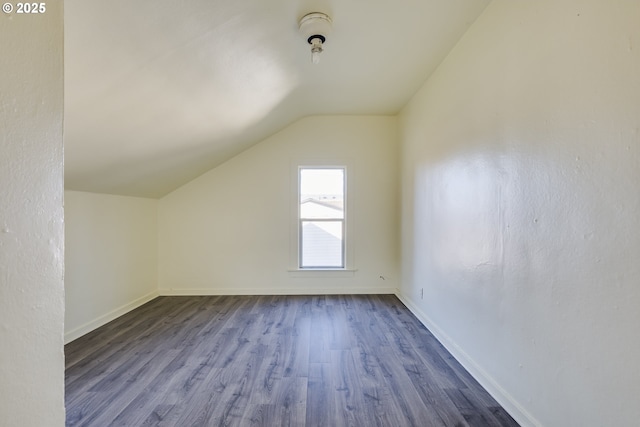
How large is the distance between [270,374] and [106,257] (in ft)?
7.48

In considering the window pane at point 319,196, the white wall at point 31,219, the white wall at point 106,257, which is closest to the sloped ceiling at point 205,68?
the white wall at point 106,257

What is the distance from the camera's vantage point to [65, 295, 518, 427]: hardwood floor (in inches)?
70.1

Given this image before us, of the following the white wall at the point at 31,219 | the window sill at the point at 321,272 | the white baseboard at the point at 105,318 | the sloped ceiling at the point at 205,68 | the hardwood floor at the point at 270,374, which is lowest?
the hardwood floor at the point at 270,374

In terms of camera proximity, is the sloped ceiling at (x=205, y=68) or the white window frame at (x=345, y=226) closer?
the sloped ceiling at (x=205, y=68)

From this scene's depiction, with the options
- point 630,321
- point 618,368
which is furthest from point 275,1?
point 618,368

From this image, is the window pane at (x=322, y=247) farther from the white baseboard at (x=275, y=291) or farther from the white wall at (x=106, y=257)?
the white wall at (x=106, y=257)

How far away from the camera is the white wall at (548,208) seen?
1160 millimetres

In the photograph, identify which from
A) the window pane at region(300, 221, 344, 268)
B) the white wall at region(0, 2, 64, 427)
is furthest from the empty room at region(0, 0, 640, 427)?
the window pane at region(300, 221, 344, 268)

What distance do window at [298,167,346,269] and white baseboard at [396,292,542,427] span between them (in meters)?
1.63

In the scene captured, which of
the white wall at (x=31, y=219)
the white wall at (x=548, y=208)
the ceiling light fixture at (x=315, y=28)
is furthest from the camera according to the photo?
the ceiling light fixture at (x=315, y=28)

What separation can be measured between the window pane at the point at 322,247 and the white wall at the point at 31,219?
3684 mm

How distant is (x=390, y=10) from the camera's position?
1951 millimetres

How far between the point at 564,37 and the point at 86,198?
380cm

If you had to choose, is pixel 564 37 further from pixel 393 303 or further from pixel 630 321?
pixel 393 303
